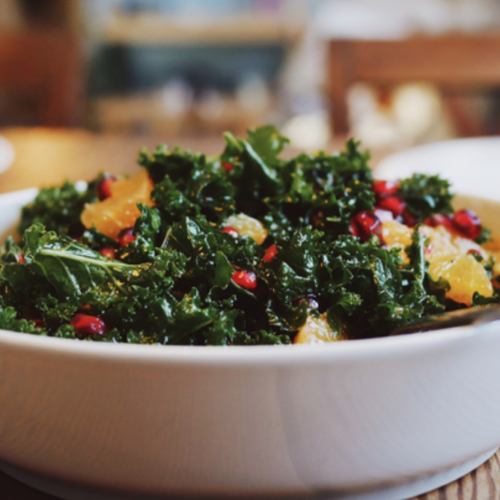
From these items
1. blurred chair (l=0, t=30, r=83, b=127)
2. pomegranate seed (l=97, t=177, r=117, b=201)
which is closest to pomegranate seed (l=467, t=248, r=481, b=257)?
pomegranate seed (l=97, t=177, r=117, b=201)

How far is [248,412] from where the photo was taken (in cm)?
60

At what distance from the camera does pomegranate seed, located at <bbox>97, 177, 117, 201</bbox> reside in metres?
1.23

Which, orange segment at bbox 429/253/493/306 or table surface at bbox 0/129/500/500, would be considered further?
table surface at bbox 0/129/500/500

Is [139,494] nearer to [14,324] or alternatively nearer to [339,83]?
[14,324]

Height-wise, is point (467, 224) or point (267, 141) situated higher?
point (267, 141)

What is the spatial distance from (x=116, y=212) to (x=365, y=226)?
19.0 inches

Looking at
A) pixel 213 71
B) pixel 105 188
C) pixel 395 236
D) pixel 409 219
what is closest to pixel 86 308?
pixel 105 188

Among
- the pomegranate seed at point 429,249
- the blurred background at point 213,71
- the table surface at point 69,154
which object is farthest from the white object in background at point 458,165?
the blurred background at point 213,71

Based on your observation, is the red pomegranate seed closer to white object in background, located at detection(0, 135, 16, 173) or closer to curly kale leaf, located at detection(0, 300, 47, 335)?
curly kale leaf, located at detection(0, 300, 47, 335)

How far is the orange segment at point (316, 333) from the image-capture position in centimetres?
82

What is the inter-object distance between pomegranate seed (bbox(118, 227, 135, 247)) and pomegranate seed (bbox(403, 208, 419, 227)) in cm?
57

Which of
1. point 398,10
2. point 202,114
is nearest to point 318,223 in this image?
point 202,114

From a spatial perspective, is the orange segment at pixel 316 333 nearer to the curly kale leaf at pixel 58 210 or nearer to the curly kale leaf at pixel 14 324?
the curly kale leaf at pixel 14 324

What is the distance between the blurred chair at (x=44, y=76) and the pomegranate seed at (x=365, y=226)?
3.59 meters
